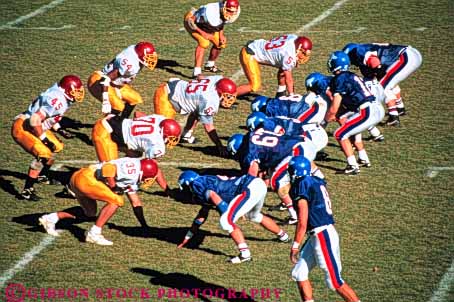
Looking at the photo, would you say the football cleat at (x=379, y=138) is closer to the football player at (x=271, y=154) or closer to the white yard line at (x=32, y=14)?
the football player at (x=271, y=154)

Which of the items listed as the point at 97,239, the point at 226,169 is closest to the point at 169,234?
the point at 97,239

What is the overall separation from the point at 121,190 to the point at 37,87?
5453 millimetres

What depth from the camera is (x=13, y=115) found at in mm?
14602

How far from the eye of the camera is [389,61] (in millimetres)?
13977

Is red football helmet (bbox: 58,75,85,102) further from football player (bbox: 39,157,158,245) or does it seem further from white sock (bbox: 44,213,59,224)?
white sock (bbox: 44,213,59,224)

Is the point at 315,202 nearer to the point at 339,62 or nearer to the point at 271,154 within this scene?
the point at 271,154

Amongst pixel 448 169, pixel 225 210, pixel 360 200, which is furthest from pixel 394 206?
pixel 225 210

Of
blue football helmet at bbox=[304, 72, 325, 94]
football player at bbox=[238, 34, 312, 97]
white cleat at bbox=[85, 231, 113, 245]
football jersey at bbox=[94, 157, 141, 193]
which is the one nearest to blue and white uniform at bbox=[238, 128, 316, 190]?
football jersey at bbox=[94, 157, 141, 193]

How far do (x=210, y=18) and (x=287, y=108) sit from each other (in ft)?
10.2

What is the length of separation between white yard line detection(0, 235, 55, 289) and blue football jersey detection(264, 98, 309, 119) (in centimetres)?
340

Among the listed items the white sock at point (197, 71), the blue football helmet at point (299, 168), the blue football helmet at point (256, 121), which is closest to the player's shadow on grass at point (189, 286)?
the blue football helmet at point (299, 168)

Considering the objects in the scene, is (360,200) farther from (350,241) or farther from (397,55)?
(397,55)

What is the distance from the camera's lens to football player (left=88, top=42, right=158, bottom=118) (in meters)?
13.5

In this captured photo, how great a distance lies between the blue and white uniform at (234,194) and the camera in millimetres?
10250
